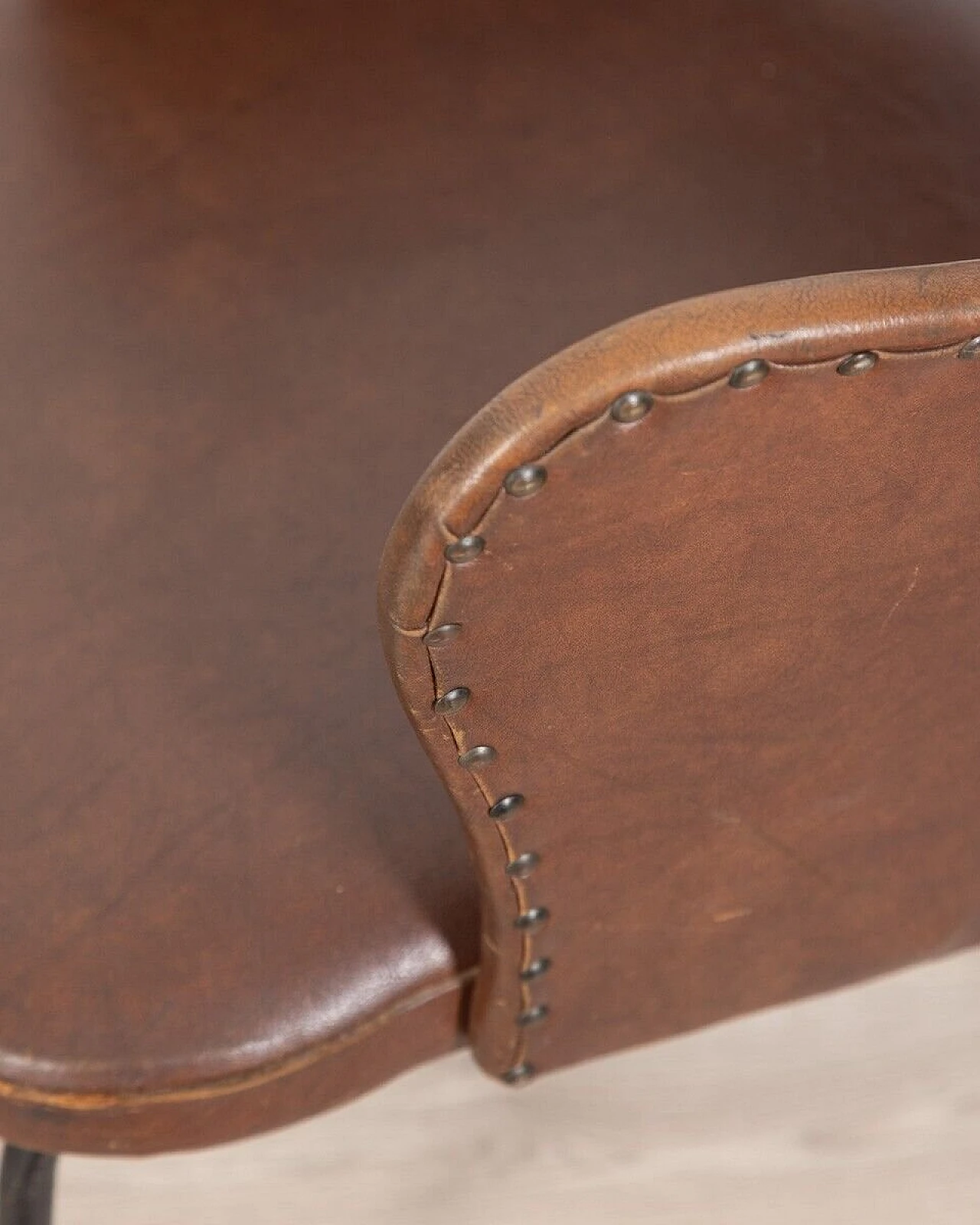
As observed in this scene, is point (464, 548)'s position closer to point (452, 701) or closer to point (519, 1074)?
point (452, 701)

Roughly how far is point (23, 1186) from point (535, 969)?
0.31 metres

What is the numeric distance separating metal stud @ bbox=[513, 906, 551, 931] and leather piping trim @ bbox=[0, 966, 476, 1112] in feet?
0.21

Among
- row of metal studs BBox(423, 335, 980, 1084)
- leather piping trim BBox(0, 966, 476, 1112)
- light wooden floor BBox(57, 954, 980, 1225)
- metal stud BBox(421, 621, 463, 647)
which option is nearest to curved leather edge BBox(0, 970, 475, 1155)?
leather piping trim BBox(0, 966, 476, 1112)

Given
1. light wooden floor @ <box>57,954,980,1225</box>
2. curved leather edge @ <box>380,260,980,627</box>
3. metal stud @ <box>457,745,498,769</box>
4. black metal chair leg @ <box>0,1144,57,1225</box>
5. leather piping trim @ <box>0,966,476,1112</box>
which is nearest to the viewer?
curved leather edge @ <box>380,260,980,627</box>

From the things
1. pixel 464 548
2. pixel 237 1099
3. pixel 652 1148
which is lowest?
pixel 652 1148

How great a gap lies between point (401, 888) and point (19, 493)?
0.26 meters

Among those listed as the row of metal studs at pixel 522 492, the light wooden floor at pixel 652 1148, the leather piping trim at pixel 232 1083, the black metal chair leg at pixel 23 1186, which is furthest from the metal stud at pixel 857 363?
the light wooden floor at pixel 652 1148

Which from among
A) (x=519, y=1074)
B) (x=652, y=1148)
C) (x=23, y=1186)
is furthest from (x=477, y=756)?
(x=652, y=1148)

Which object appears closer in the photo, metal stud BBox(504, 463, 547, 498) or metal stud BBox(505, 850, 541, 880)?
metal stud BBox(504, 463, 547, 498)

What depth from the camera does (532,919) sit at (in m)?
0.58

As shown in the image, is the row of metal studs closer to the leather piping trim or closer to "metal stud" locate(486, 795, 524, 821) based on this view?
"metal stud" locate(486, 795, 524, 821)

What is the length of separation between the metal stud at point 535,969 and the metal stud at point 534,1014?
0.03m

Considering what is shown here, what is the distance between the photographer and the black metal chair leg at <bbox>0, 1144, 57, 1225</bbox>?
74 centimetres

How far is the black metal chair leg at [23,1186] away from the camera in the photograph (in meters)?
0.74
